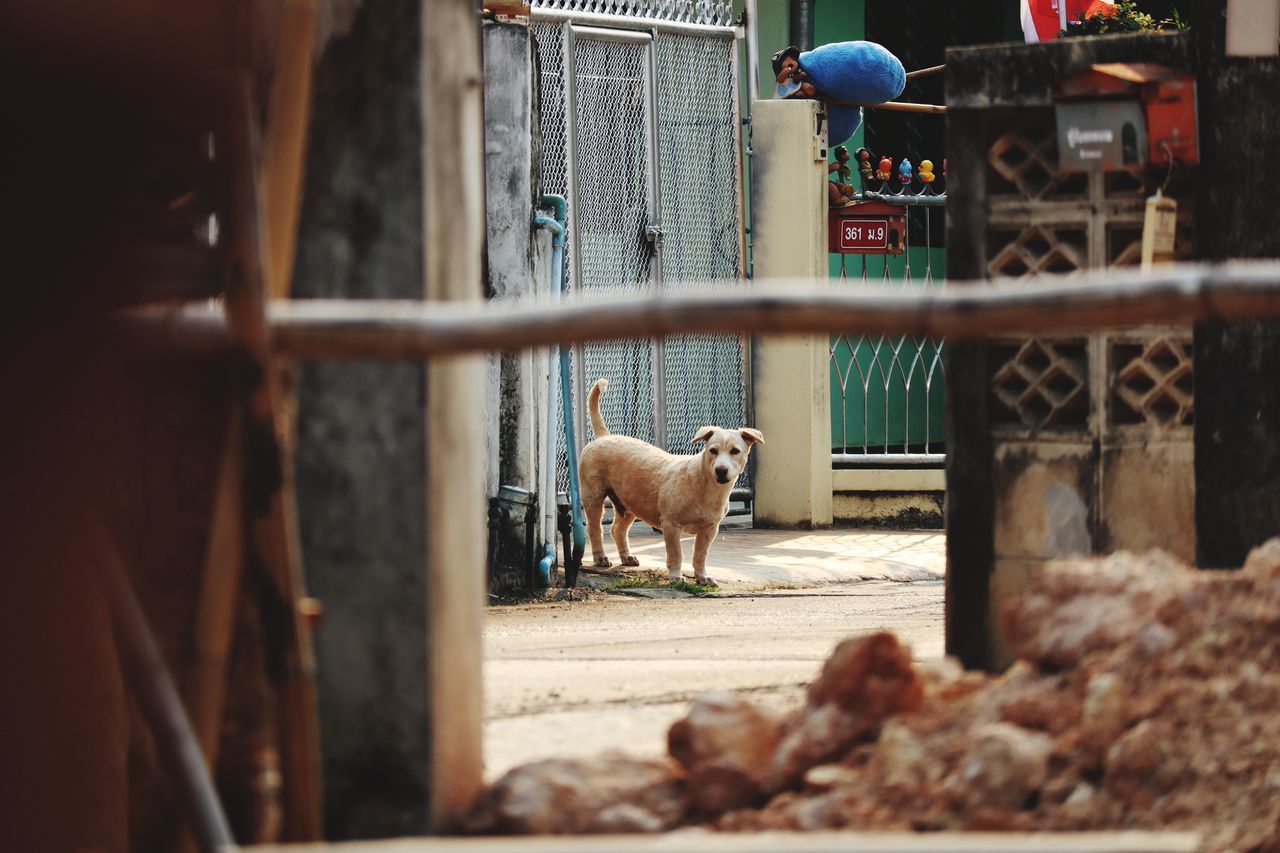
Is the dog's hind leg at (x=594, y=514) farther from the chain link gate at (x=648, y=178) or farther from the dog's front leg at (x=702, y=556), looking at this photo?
the dog's front leg at (x=702, y=556)

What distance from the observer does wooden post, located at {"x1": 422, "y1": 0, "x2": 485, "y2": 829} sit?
3.30 meters

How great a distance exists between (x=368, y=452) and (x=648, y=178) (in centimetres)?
865

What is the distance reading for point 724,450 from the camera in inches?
383

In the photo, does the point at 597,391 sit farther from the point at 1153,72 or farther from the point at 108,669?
the point at 108,669

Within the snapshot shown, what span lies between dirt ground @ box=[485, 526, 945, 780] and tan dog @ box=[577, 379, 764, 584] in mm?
302

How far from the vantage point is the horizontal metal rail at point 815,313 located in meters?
2.69

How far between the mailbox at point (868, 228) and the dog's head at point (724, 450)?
108 inches

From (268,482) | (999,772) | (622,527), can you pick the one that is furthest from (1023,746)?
(622,527)

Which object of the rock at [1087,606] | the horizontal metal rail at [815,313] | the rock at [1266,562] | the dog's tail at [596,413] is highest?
the horizontal metal rail at [815,313]

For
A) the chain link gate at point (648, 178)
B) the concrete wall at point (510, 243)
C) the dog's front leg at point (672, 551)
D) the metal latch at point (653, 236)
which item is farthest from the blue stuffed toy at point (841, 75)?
the dog's front leg at point (672, 551)

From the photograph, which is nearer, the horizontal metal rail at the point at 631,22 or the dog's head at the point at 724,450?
the dog's head at the point at 724,450

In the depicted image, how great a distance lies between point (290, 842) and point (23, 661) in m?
1.06

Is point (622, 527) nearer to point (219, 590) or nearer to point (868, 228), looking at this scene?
point (868, 228)

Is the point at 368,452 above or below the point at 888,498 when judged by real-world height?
above
